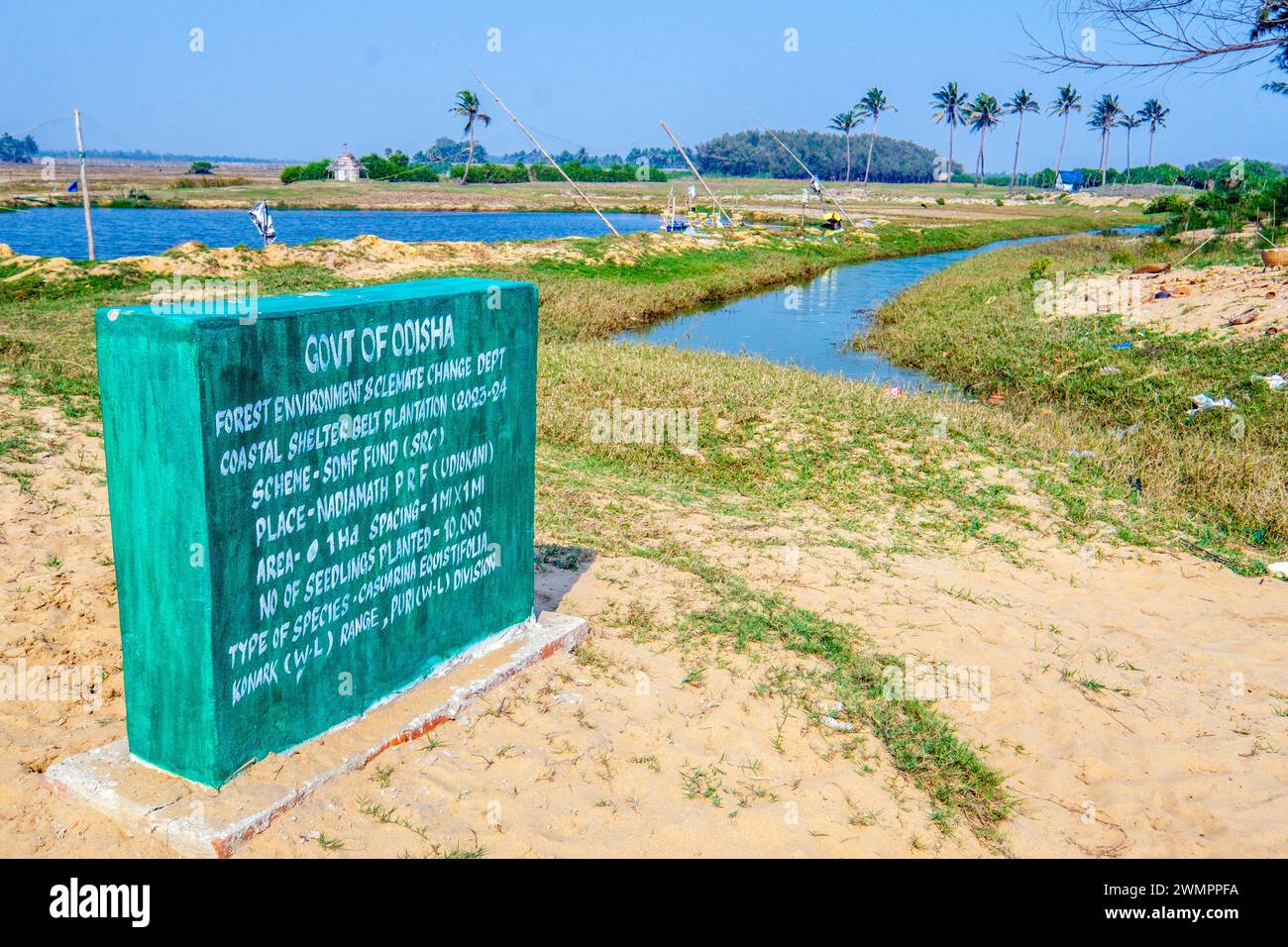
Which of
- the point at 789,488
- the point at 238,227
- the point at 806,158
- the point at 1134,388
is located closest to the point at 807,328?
the point at 1134,388

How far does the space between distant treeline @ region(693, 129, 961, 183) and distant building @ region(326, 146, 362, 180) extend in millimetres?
82021

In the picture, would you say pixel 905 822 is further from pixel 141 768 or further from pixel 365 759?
pixel 141 768

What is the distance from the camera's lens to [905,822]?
13.7 feet

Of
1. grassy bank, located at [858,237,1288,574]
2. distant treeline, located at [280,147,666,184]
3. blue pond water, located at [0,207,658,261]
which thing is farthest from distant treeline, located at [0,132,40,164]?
grassy bank, located at [858,237,1288,574]

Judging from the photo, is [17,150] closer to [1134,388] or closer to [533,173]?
[533,173]

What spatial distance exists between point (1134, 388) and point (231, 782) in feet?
45.3

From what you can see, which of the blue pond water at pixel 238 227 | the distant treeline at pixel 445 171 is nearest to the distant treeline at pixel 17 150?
the distant treeline at pixel 445 171

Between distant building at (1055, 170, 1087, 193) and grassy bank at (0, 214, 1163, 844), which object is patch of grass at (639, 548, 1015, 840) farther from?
distant building at (1055, 170, 1087, 193)

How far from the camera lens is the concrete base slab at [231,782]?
11.5 feet

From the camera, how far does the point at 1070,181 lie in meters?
127

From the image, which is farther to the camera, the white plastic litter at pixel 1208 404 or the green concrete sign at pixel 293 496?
the white plastic litter at pixel 1208 404

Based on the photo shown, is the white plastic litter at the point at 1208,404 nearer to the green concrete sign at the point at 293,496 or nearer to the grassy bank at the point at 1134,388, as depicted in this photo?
the grassy bank at the point at 1134,388

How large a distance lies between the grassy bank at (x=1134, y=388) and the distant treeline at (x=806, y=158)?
14098 cm
